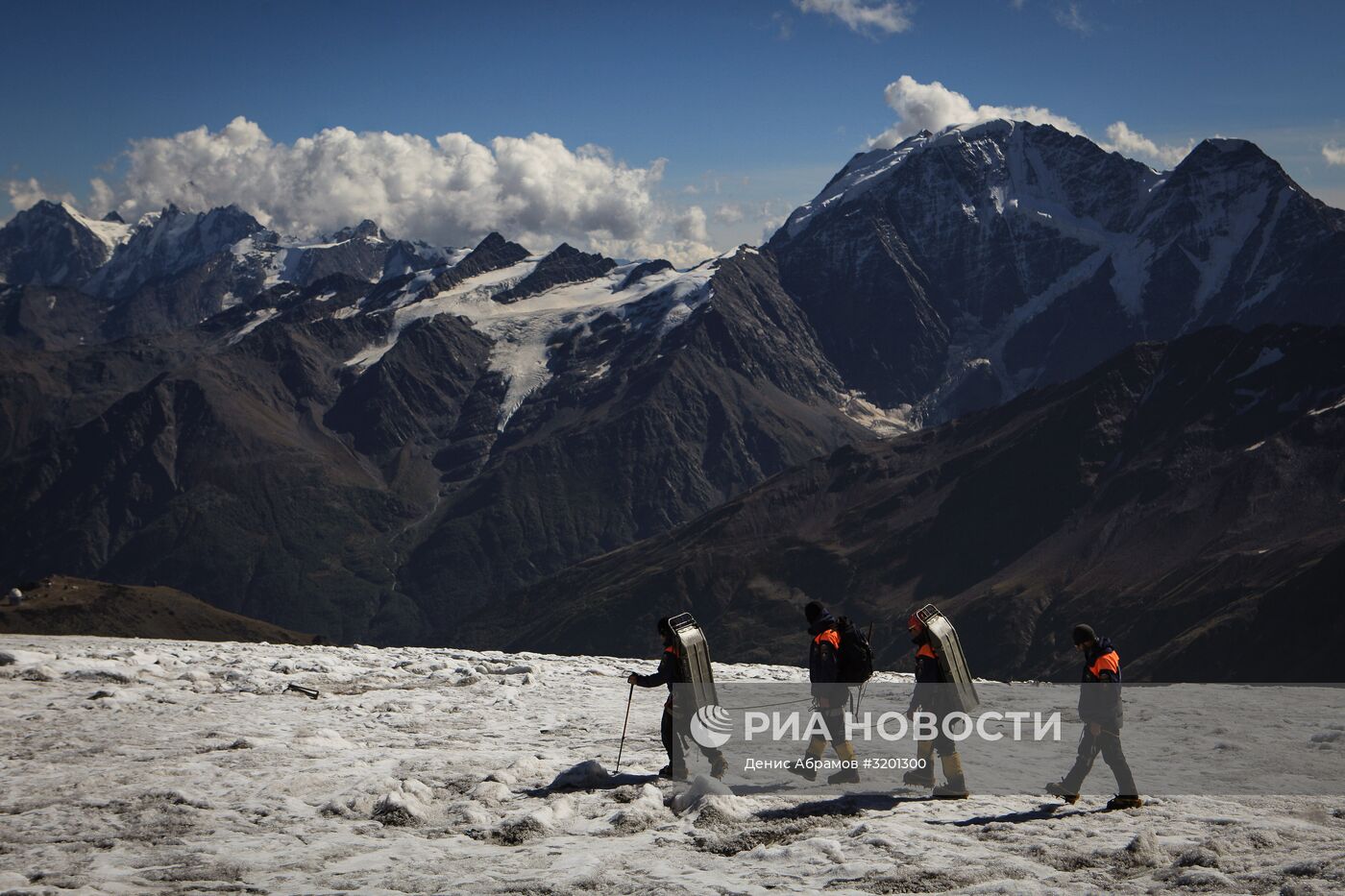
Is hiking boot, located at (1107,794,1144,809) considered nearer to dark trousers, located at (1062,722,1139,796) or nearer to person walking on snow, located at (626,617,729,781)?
dark trousers, located at (1062,722,1139,796)

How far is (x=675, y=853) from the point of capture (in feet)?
57.1

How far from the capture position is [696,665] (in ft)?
72.0

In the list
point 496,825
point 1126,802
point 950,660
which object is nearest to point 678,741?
point 496,825

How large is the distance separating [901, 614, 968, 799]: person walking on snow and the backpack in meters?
0.82

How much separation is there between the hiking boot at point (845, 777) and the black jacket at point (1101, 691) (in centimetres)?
384

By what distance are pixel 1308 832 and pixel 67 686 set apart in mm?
26517

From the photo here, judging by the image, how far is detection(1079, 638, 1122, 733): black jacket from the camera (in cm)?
1970

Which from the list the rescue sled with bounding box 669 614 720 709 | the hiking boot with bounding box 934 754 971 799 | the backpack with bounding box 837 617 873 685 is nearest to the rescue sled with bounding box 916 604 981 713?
the hiking boot with bounding box 934 754 971 799

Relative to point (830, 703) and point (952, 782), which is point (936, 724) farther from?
point (830, 703)

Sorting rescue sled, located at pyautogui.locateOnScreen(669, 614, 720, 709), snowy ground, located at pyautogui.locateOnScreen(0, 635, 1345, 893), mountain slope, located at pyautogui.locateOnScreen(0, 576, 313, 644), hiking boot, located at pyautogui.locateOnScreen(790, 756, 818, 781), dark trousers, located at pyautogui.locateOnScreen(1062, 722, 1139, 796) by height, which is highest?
rescue sled, located at pyautogui.locateOnScreen(669, 614, 720, 709)

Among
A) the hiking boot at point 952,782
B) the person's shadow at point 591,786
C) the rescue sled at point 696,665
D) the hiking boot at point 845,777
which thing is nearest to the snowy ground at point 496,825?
the person's shadow at point 591,786

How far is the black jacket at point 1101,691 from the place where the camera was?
1970 centimetres

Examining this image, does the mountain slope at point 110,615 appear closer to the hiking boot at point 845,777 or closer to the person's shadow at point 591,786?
the person's shadow at point 591,786

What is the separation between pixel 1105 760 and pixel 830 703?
448 cm
